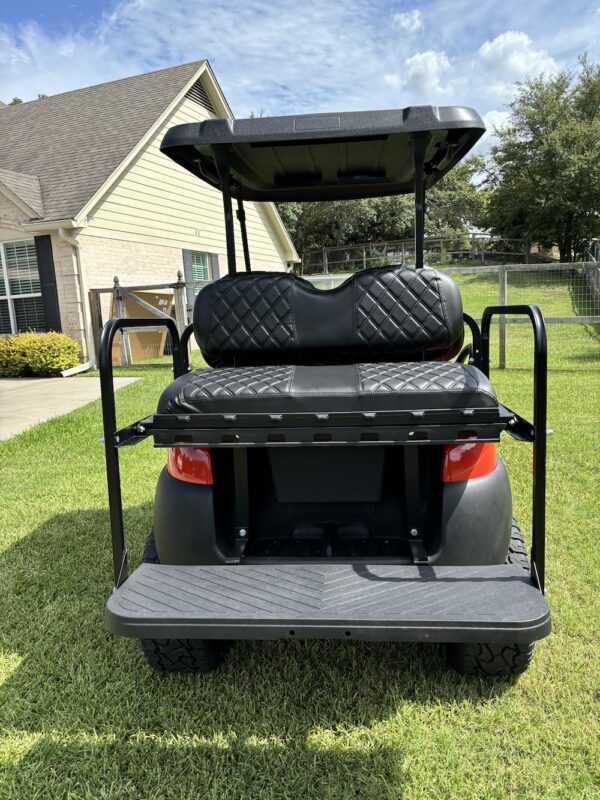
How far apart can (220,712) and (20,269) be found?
11591mm

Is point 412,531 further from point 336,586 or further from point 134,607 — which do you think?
point 134,607

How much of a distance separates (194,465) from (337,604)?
72 cm

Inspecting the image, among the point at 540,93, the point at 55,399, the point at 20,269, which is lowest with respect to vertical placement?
the point at 55,399

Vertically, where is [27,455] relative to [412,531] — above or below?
below

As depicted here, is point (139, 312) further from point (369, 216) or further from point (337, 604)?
point (369, 216)

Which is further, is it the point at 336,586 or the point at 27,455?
the point at 27,455

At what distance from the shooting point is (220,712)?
6.83 feet

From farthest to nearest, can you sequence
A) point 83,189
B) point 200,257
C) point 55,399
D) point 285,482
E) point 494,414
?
1. point 200,257
2. point 83,189
3. point 55,399
4. point 285,482
5. point 494,414

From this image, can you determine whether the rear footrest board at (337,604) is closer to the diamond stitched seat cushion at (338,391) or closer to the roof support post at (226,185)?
the diamond stitched seat cushion at (338,391)

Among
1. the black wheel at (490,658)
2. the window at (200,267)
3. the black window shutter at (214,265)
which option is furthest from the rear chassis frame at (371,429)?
the black window shutter at (214,265)

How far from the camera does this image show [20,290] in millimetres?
11852

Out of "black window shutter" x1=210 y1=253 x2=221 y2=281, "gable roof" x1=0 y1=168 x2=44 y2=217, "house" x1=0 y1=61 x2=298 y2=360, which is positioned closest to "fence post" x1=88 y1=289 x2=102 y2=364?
"house" x1=0 y1=61 x2=298 y2=360

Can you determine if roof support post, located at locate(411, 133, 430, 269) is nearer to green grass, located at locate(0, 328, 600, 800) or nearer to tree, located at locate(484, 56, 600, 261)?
green grass, located at locate(0, 328, 600, 800)

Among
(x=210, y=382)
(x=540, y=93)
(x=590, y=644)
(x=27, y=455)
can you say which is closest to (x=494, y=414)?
(x=210, y=382)
